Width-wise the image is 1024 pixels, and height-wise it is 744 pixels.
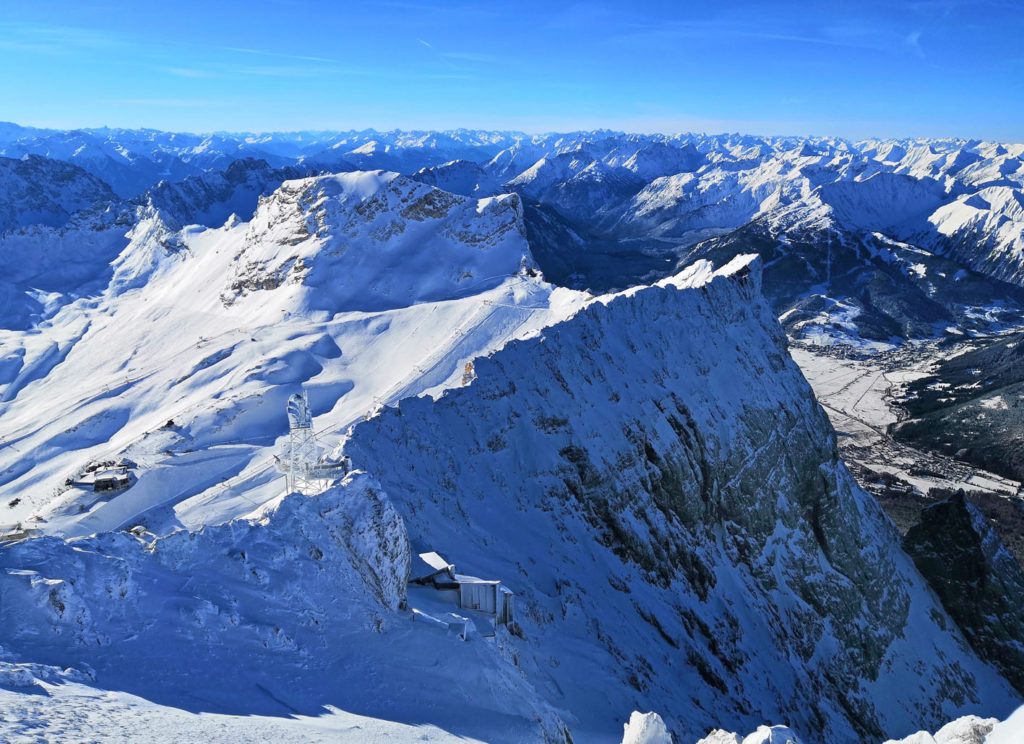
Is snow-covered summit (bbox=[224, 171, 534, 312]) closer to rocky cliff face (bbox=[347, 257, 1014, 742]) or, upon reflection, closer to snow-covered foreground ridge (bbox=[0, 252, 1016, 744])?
snow-covered foreground ridge (bbox=[0, 252, 1016, 744])

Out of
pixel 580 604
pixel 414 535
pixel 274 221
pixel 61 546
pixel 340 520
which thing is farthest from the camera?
pixel 274 221

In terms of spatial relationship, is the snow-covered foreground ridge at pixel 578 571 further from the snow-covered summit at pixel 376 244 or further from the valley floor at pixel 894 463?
the valley floor at pixel 894 463

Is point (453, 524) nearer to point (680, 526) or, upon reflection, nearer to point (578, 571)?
point (578, 571)

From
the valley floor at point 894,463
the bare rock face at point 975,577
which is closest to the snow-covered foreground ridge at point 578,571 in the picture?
the bare rock face at point 975,577

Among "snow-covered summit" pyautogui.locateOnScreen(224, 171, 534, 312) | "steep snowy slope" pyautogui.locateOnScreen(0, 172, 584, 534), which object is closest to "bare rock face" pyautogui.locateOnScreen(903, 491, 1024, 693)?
"steep snowy slope" pyautogui.locateOnScreen(0, 172, 584, 534)

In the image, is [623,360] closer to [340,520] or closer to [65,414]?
[340,520]

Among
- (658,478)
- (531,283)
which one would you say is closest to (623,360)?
(658,478)

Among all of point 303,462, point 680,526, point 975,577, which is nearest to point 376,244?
point 680,526
